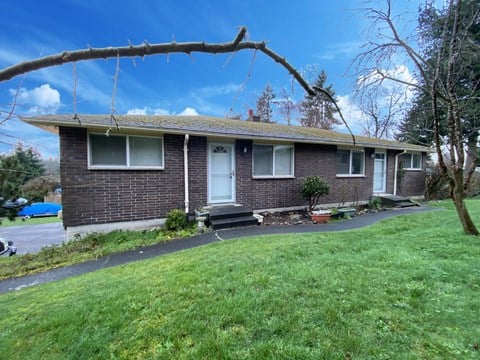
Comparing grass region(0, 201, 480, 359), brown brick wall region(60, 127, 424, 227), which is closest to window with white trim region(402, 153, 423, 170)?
brown brick wall region(60, 127, 424, 227)

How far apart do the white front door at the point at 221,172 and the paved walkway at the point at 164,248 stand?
5.46ft

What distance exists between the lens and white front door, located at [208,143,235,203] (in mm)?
8641

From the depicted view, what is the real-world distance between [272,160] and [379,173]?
21.9ft

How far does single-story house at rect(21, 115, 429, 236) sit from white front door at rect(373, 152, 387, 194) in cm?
124

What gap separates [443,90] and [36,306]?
807 cm

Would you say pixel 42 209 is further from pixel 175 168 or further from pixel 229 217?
pixel 229 217

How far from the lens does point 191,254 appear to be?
5160 millimetres

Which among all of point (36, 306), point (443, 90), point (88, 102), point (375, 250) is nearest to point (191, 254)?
point (36, 306)

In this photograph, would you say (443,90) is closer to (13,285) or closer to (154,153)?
(154,153)

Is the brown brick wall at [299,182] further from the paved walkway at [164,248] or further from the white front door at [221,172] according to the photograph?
the paved walkway at [164,248]

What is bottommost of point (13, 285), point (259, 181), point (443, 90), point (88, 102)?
point (13, 285)

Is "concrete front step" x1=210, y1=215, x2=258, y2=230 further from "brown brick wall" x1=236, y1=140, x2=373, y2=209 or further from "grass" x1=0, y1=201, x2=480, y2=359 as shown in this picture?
"grass" x1=0, y1=201, x2=480, y2=359

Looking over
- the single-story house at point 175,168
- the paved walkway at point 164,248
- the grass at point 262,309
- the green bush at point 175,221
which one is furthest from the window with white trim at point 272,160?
the grass at point 262,309

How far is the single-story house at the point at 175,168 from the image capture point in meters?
6.71
